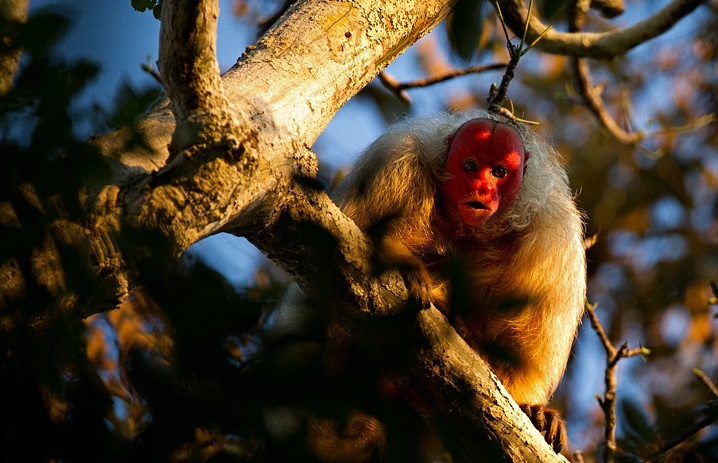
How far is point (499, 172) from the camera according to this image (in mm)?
5004

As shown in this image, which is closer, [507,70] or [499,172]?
[507,70]

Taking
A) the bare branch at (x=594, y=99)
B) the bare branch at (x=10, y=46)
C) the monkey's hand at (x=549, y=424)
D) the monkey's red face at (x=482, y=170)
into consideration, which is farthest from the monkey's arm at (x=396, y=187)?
the bare branch at (x=594, y=99)

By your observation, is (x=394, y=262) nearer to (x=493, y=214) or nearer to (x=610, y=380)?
(x=493, y=214)

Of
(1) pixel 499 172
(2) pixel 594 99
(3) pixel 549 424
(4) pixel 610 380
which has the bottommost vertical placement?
(4) pixel 610 380

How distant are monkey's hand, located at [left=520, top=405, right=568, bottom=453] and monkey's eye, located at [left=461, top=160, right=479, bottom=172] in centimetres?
136

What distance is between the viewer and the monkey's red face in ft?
15.8

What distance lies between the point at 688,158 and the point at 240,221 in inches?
404

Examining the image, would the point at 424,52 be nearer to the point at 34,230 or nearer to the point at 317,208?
the point at 317,208

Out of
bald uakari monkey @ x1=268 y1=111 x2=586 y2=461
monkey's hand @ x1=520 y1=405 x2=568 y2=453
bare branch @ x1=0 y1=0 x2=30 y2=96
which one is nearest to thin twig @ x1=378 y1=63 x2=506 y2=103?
bald uakari monkey @ x1=268 y1=111 x2=586 y2=461

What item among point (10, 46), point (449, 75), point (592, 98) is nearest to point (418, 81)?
point (449, 75)

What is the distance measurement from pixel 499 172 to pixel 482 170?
0.15 m

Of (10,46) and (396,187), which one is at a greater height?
(10,46)

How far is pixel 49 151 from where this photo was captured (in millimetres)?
1645

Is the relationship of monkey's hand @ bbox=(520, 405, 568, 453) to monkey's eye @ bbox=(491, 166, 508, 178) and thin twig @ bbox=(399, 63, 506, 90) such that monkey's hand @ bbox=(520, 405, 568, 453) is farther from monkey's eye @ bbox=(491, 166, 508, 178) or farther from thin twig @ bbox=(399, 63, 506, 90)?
thin twig @ bbox=(399, 63, 506, 90)
